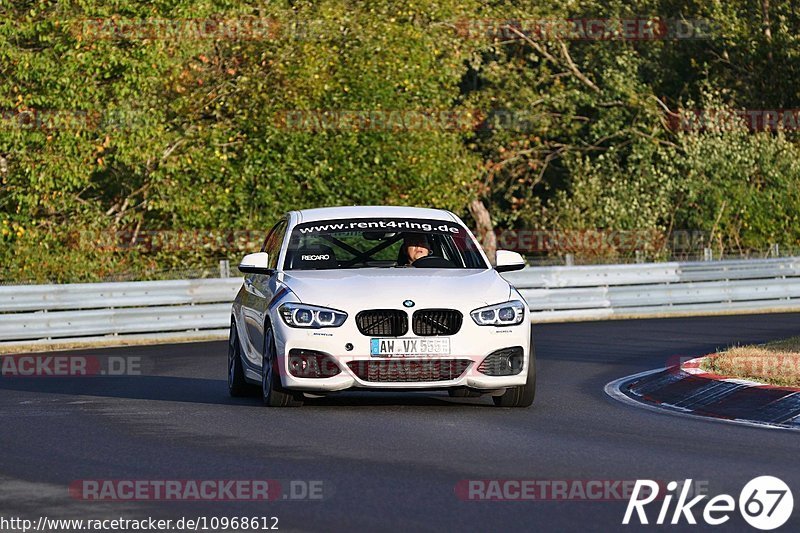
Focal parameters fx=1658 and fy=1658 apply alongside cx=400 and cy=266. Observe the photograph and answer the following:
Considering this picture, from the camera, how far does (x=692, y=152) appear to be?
39188 mm

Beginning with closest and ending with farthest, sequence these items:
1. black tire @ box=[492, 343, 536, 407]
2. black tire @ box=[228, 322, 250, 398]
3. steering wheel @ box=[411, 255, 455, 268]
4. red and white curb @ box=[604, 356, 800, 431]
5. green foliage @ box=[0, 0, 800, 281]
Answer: red and white curb @ box=[604, 356, 800, 431], black tire @ box=[492, 343, 536, 407], steering wheel @ box=[411, 255, 455, 268], black tire @ box=[228, 322, 250, 398], green foliage @ box=[0, 0, 800, 281]

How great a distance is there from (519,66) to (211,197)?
14.4 m

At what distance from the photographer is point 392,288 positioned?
12.6 meters

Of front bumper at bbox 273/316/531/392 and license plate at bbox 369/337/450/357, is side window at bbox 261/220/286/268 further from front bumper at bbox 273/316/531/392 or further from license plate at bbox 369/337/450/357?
license plate at bbox 369/337/450/357

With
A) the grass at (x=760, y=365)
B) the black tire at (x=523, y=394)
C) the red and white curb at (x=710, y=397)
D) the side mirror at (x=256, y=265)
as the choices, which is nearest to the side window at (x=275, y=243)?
the side mirror at (x=256, y=265)

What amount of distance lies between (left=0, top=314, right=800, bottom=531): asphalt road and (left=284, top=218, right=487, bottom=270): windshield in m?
1.15

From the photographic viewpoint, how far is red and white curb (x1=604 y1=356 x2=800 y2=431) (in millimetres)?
11977

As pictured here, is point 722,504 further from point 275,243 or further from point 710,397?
point 275,243

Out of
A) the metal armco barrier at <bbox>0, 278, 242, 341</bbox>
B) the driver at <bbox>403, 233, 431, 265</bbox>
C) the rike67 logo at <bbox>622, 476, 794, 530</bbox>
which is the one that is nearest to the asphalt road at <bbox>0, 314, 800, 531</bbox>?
the rike67 logo at <bbox>622, 476, 794, 530</bbox>

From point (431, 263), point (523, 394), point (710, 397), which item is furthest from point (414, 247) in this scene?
point (710, 397)

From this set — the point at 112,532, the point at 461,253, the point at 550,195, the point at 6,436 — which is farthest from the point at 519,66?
the point at 112,532

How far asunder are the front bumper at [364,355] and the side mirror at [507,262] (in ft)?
3.79

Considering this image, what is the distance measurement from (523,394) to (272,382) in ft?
6.49

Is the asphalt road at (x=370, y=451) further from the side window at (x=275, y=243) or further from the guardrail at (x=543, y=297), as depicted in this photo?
the guardrail at (x=543, y=297)
